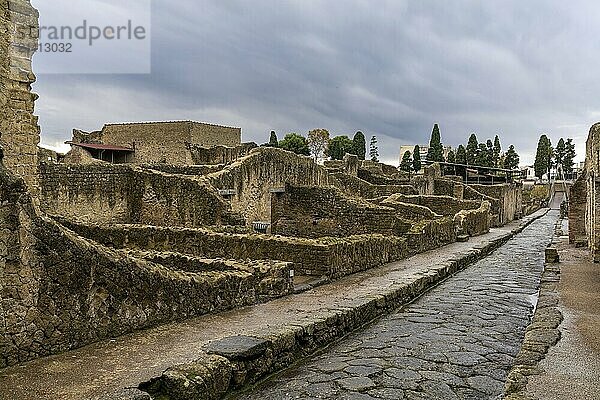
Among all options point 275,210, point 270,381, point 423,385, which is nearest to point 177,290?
point 270,381

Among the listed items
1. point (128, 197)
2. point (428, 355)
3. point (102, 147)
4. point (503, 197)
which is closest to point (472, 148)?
point (503, 197)

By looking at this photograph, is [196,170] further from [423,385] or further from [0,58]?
[423,385]

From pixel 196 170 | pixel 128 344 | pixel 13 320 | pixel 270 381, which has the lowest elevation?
pixel 270 381

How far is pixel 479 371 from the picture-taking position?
20.0 feet

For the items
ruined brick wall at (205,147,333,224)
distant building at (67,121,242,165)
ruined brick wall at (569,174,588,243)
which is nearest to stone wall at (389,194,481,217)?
ruined brick wall at (569,174,588,243)

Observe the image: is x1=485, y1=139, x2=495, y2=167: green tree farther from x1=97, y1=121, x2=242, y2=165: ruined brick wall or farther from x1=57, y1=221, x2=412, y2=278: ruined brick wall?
x1=57, y1=221, x2=412, y2=278: ruined brick wall

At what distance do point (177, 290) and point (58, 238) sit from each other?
1.78 meters

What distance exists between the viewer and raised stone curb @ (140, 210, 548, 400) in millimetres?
4688

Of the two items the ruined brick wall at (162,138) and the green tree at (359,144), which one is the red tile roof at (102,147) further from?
the green tree at (359,144)

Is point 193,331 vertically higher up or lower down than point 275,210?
lower down

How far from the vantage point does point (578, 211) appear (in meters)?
19.2

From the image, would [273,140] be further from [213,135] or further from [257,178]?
[257,178]

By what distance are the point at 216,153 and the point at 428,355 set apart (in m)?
26.5

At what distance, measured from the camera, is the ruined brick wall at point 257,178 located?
15938 mm
